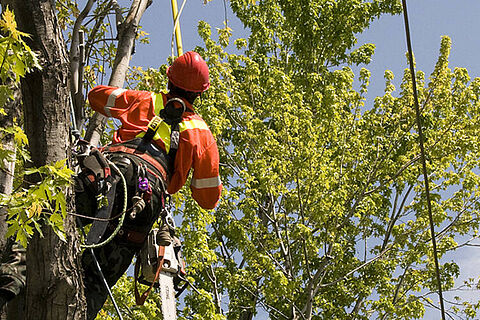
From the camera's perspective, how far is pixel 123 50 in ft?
18.3

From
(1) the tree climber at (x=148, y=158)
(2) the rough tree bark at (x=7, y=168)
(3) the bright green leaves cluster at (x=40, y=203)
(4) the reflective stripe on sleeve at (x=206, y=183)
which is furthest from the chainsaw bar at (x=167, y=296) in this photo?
(3) the bright green leaves cluster at (x=40, y=203)

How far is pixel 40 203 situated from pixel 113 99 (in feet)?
5.86

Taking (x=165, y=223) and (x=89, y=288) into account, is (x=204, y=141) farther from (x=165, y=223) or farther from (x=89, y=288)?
(x=89, y=288)

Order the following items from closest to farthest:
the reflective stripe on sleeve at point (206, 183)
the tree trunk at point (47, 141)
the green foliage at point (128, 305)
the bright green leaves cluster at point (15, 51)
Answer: the bright green leaves cluster at point (15, 51)
the tree trunk at point (47, 141)
the reflective stripe on sleeve at point (206, 183)
the green foliage at point (128, 305)

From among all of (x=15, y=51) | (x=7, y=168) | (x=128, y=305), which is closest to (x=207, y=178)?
(x=7, y=168)

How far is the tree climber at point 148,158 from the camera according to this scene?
4.29m

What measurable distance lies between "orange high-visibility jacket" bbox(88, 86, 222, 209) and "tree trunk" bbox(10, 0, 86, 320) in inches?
51.1

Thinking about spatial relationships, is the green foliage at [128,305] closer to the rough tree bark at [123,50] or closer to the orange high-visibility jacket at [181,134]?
the rough tree bark at [123,50]

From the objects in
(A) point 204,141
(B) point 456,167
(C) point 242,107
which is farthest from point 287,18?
(A) point 204,141

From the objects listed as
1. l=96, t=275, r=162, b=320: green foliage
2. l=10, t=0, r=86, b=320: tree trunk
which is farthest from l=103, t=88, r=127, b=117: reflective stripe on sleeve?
l=96, t=275, r=162, b=320: green foliage

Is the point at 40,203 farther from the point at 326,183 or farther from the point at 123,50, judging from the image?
the point at 326,183

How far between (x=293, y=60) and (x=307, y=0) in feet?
4.65

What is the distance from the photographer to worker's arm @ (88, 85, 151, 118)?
189 inches

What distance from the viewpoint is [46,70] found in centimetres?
327
